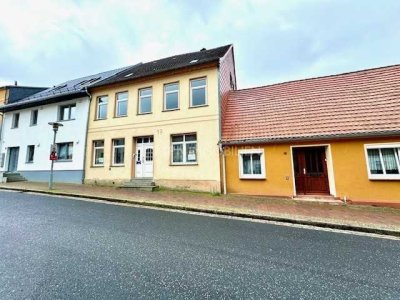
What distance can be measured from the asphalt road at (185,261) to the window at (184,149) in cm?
641

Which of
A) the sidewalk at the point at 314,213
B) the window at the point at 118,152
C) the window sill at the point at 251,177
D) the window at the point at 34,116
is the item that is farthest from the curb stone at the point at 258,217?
the window at the point at 34,116

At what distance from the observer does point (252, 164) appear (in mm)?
10789

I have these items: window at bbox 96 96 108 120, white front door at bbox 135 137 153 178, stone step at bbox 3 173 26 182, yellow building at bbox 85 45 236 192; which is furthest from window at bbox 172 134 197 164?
stone step at bbox 3 173 26 182

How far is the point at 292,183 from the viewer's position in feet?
32.5

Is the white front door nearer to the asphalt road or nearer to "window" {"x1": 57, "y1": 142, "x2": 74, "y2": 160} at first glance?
"window" {"x1": 57, "y1": 142, "x2": 74, "y2": 160}

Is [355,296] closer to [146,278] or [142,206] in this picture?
[146,278]

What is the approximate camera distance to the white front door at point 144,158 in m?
12.9

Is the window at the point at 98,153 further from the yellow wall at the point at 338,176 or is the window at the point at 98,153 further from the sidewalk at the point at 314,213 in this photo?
the yellow wall at the point at 338,176

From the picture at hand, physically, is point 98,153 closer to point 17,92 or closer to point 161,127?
point 161,127

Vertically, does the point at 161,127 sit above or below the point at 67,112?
below

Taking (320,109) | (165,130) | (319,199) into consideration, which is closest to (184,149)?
(165,130)

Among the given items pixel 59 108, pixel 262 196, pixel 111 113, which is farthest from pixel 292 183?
pixel 59 108

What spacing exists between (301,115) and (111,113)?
38.8 ft

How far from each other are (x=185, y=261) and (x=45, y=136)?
17.2 m
